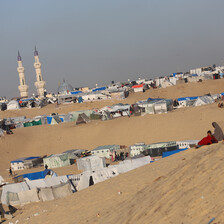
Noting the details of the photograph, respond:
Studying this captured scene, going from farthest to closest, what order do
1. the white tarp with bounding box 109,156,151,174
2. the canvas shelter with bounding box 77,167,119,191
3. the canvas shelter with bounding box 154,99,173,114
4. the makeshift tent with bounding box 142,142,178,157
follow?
the canvas shelter with bounding box 154,99,173,114 → the makeshift tent with bounding box 142,142,178,157 → the white tarp with bounding box 109,156,151,174 → the canvas shelter with bounding box 77,167,119,191

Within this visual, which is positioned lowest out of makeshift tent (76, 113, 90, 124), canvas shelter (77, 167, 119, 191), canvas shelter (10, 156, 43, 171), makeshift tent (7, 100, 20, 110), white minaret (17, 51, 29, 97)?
canvas shelter (10, 156, 43, 171)

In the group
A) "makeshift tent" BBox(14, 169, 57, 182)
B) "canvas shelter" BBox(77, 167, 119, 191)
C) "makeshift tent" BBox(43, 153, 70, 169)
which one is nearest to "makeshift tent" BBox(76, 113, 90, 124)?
"makeshift tent" BBox(43, 153, 70, 169)

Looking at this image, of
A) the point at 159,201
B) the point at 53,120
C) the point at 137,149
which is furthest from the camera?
the point at 53,120

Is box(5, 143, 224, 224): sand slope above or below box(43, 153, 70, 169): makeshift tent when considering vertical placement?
above

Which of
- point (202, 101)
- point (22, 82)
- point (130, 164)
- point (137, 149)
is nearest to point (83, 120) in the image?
point (202, 101)

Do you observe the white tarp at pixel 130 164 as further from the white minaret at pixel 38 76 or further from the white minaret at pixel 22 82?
the white minaret at pixel 22 82

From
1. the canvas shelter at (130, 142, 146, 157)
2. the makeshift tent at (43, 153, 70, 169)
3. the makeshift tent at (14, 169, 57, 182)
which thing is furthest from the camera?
the makeshift tent at (43, 153, 70, 169)

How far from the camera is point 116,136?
2898 cm

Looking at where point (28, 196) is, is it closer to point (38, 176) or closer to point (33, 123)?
point (38, 176)

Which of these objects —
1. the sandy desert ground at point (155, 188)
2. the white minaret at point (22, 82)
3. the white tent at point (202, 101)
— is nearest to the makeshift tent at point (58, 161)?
the sandy desert ground at point (155, 188)

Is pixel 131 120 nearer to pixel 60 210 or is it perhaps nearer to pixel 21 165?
pixel 21 165

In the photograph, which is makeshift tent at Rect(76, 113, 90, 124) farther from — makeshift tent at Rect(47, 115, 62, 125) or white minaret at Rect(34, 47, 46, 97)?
white minaret at Rect(34, 47, 46, 97)

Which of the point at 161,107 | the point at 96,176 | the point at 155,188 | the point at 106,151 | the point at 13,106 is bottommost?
the point at 106,151

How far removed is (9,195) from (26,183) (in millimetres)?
1083
